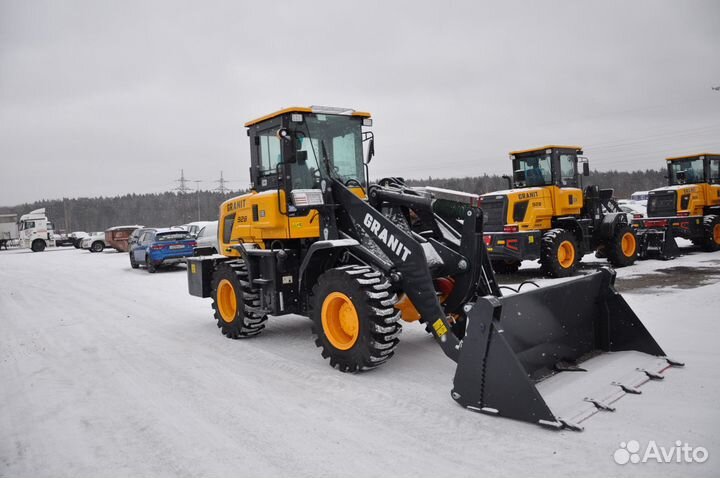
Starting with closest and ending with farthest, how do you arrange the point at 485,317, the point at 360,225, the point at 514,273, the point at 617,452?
the point at 617,452 < the point at 485,317 < the point at 360,225 < the point at 514,273

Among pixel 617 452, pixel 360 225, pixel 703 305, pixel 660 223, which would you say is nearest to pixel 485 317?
pixel 617 452

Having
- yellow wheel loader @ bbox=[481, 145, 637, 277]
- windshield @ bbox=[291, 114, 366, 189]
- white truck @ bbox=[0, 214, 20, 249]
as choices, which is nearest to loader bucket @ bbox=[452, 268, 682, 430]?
windshield @ bbox=[291, 114, 366, 189]

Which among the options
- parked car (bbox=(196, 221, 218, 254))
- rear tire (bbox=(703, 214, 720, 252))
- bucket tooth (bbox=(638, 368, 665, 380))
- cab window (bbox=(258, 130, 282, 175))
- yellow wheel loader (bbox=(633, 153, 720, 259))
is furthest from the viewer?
parked car (bbox=(196, 221, 218, 254))

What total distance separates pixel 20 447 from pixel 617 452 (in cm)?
459

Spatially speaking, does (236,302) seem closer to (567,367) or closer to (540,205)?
(567,367)

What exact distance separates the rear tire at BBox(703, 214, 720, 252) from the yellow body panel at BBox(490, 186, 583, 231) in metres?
6.68

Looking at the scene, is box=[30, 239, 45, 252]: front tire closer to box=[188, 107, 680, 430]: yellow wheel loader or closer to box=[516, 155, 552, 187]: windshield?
box=[188, 107, 680, 430]: yellow wheel loader

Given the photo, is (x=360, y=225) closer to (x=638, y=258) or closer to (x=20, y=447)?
(x=20, y=447)

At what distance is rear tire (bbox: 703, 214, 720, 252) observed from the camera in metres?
16.7

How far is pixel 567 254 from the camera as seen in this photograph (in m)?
Result: 12.9

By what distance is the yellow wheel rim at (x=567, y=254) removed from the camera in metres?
12.7

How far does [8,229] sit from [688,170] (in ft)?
163

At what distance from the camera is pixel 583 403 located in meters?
4.30
